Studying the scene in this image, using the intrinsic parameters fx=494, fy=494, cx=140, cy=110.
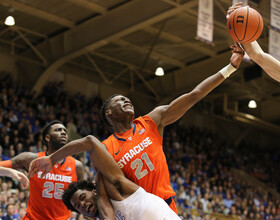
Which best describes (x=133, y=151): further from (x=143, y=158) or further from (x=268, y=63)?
(x=268, y=63)

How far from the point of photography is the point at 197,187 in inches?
738

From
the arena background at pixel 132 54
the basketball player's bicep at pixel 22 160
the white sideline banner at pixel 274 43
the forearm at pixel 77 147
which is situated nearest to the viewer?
the forearm at pixel 77 147

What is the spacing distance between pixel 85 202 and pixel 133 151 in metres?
0.67

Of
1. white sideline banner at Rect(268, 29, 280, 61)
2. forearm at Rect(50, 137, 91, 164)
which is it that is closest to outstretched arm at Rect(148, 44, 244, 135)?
forearm at Rect(50, 137, 91, 164)

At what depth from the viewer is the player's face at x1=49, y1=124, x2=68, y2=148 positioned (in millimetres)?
6488

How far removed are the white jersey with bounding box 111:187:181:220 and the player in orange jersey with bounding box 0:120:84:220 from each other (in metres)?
1.81

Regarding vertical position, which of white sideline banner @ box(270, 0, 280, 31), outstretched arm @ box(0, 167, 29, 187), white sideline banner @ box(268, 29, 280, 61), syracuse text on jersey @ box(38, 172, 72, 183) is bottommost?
syracuse text on jersey @ box(38, 172, 72, 183)

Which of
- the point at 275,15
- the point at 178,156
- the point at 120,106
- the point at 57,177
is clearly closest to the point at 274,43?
the point at 275,15

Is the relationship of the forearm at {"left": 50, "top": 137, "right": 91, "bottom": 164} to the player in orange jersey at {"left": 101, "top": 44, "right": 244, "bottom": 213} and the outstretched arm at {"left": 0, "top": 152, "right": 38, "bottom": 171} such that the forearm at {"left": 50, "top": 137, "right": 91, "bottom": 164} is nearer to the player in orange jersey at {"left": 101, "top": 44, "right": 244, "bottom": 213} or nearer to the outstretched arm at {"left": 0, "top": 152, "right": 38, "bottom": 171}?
the player in orange jersey at {"left": 101, "top": 44, "right": 244, "bottom": 213}

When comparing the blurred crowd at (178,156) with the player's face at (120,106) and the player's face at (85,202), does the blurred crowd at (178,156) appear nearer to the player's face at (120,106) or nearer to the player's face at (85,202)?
the player's face at (85,202)

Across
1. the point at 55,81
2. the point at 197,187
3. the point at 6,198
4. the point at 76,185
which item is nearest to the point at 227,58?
the point at 197,187

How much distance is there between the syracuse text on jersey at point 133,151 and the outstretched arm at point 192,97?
26 centimetres

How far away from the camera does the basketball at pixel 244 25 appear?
4663 mm

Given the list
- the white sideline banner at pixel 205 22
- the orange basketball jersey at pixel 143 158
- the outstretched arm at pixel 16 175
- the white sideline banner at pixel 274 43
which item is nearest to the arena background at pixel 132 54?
the white sideline banner at pixel 274 43
